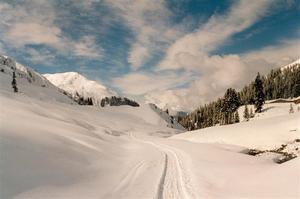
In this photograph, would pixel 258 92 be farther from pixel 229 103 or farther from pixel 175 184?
pixel 175 184

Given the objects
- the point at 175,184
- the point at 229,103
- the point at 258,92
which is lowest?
the point at 175,184

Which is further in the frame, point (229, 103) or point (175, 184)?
point (229, 103)

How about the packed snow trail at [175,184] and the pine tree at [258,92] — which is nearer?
the packed snow trail at [175,184]

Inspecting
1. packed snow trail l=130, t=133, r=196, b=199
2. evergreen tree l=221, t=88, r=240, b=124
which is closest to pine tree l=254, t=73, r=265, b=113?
evergreen tree l=221, t=88, r=240, b=124

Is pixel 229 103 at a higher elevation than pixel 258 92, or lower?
lower

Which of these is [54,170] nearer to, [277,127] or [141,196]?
[141,196]

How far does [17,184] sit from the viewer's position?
55.6ft

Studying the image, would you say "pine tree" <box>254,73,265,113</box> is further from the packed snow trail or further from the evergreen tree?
the packed snow trail

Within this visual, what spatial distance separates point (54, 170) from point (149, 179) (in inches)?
256

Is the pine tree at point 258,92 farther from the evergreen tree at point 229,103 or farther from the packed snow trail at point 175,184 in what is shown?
the packed snow trail at point 175,184

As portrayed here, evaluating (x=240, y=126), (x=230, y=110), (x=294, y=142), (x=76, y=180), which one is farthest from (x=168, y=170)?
(x=230, y=110)

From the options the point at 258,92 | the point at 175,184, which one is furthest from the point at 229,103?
the point at 175,184

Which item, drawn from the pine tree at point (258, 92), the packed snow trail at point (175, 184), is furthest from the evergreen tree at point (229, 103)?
the packed snow trail at point (175, 184)

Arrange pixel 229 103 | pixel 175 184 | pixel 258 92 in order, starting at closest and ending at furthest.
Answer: pixel 175 184 < pixel 258 92 < pixel 229 103
